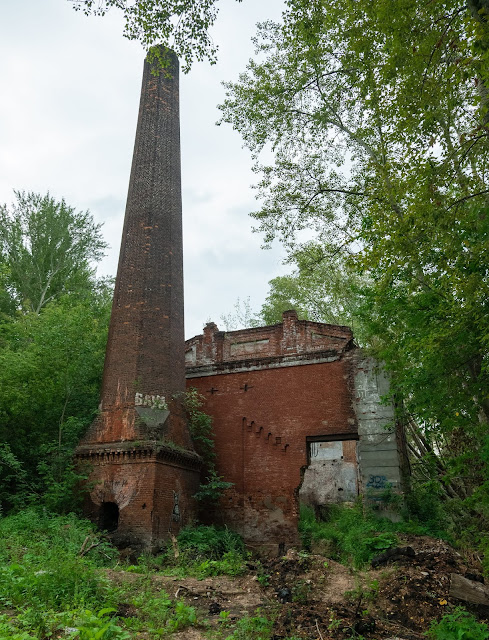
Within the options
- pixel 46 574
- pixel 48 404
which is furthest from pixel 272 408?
pixel 46 574

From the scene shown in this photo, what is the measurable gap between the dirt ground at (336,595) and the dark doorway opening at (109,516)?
3710 millimetres

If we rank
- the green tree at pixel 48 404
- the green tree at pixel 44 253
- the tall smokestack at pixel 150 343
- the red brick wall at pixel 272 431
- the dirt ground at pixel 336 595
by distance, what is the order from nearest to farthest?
the dirt ground at pixel 336 595 → the tall smokestack at pixel 150 343 → the green tree at pixel 48 404 → the red brick wall at pixel 272 431 → the green tree at pixel 44 253

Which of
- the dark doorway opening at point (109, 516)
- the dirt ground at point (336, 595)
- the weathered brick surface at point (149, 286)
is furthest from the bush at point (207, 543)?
the weathered brick surface at point (149, 286)

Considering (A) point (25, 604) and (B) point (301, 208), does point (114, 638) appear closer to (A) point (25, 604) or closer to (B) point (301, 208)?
(A) point (25, 604)

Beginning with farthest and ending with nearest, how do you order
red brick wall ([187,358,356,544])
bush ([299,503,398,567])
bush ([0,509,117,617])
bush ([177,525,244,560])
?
red brick wall ([187,358,356,544]), bush ([177,525,244,560]), bush ([299,503,398,567]), bush ([0,509,117,617])

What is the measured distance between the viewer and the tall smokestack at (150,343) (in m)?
11.6

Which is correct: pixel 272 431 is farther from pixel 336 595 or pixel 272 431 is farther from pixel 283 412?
pixel 336 595

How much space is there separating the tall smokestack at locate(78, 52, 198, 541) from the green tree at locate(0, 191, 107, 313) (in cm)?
820

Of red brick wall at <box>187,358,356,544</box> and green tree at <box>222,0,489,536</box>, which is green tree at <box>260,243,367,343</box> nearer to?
red brick wall at <box>187,358,356,544</box>

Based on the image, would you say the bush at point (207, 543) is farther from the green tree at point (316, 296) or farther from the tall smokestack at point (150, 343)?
the green tree at point (316, 296)

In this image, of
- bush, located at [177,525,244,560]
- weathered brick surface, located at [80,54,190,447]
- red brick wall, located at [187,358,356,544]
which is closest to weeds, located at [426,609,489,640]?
bush, located at [177,525,244,560]

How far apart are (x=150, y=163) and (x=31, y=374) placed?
710 cm

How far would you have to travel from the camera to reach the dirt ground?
6.16 metres

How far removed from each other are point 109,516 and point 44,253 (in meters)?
13.4
